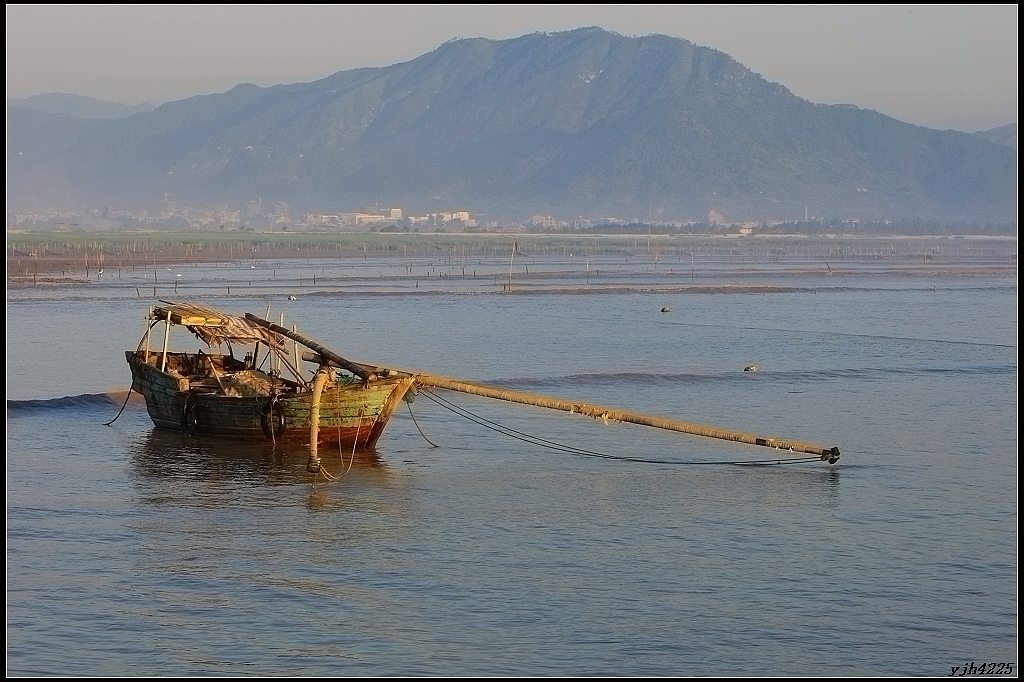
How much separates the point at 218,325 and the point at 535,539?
11.5 meters

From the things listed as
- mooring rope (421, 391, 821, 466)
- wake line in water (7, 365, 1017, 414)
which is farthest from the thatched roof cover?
wake line in water (7, 365, 1017, 414)

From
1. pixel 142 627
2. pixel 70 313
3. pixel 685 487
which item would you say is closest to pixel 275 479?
pixel 685 487

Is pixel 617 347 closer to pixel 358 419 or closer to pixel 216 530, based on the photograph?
pixel 358 419

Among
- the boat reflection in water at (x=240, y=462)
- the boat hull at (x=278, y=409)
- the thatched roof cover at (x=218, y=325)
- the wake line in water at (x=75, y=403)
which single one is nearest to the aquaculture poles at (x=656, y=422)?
the boat hull at (x=278, y=409)

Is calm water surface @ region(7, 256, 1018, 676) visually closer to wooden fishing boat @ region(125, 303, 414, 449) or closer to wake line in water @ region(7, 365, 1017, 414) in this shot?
wake line in water @ region(7, 365, 1017, 414)

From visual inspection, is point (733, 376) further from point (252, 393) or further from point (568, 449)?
point (252, 393)

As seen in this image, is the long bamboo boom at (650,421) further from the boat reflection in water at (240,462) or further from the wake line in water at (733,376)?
the wake line in water at (733,376)

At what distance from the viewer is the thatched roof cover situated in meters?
30.5

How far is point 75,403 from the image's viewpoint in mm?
35938

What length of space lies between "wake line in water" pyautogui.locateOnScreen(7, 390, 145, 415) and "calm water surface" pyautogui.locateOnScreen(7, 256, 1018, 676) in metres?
0.14

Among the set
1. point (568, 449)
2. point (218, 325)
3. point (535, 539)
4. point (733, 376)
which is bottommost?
point (535, 539)

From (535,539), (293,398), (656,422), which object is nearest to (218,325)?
(293,398)

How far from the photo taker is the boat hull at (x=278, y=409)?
28.0m

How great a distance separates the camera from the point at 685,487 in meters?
25.5
